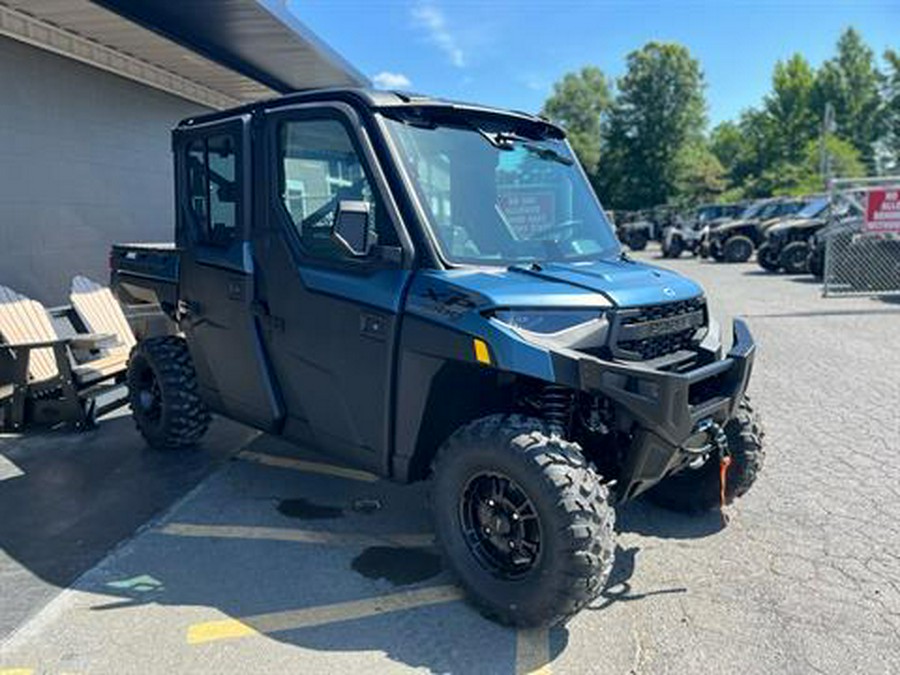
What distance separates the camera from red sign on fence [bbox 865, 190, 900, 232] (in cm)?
1336

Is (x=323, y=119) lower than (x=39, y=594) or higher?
higher

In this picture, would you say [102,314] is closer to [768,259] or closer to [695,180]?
[768,259]

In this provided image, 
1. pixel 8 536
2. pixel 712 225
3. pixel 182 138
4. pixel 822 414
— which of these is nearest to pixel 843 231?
pixel 822 414

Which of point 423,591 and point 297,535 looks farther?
point 297,535

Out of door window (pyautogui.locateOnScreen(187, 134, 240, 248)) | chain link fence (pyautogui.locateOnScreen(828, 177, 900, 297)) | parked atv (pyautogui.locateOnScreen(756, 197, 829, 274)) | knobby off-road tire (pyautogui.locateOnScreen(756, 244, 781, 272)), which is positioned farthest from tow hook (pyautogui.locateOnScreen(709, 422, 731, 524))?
knobby off-road tire (pyautogui.locateOnScreen(756, 244, 781, 272))

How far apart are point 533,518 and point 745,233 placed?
22.7 metres

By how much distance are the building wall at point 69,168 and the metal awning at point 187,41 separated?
0.85 ft

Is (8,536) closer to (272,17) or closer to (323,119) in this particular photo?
(323,119)

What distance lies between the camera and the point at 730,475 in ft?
13.8

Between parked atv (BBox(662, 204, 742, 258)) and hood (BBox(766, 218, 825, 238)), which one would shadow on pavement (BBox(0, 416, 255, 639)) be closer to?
hood (BBox(766, 218, 825, 238))

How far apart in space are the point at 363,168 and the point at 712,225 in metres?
24.5

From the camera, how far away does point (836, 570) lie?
12.3 feet

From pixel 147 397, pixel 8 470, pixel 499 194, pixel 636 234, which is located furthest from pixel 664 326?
pixel 636 234

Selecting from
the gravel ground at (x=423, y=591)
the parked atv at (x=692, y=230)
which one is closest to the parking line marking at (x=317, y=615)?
the gravel ground at (x=423, y=591)
